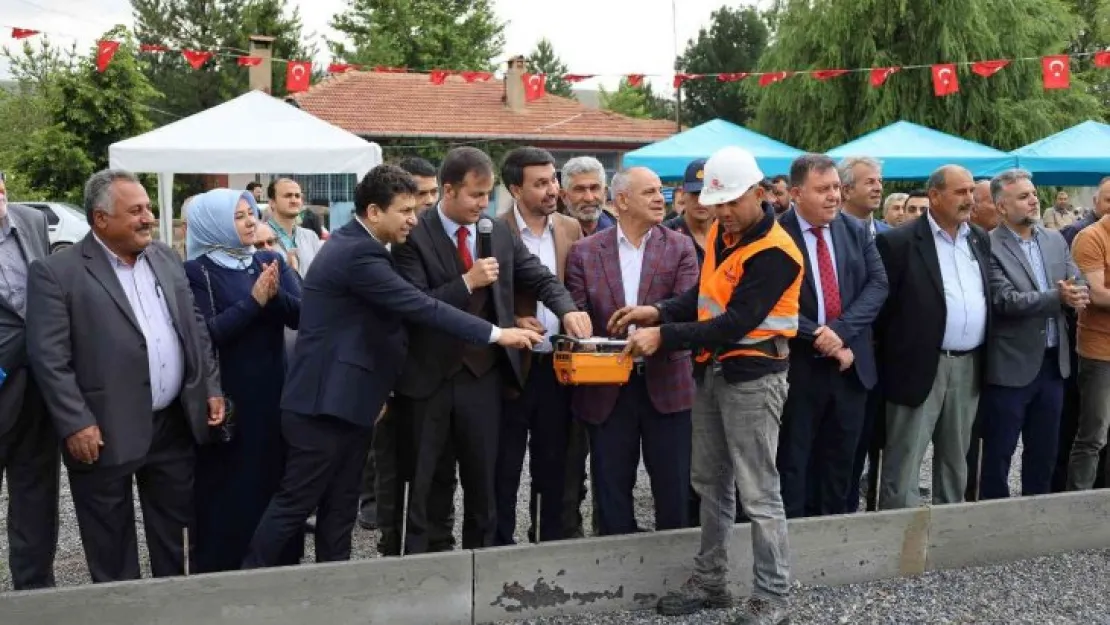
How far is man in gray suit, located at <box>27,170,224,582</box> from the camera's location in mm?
4289

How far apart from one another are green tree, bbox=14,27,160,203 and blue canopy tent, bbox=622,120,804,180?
18.7m

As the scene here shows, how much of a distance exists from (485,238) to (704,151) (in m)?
8.86

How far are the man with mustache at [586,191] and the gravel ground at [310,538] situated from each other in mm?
1826

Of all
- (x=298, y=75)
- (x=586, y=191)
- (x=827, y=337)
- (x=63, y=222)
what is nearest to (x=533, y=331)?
(x=586, y=191)

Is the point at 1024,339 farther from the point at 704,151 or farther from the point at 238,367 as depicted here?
the point at 704,151

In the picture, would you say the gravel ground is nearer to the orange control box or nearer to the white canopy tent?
the orange control box

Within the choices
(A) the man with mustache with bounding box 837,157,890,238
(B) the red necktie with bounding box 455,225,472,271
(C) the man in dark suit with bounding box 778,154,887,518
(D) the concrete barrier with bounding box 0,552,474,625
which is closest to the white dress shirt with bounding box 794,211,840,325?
(C) the man in dark suit with bounding box 778,154,887,518

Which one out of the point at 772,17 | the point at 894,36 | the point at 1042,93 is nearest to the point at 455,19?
the point at 772,17

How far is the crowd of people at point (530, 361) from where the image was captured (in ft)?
14.9

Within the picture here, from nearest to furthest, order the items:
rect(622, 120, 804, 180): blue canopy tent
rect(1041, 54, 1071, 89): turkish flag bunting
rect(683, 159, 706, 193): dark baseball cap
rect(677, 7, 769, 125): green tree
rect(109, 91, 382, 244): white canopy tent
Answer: rect(683, 159, 706, 193): dark baseball cap
rect(109, 91, 382, 244): white canopy tent
rect(622, 120, 804, 180): blue canopy tent
rect(1041, 54, 1071, 89): turkish flag bunting
rect(677, 7, 769, 125): green tree

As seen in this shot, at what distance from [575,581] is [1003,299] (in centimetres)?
290

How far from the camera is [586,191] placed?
19.8ft

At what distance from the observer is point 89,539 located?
177 inches

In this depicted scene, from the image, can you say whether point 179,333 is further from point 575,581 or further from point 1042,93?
point 1042,93
